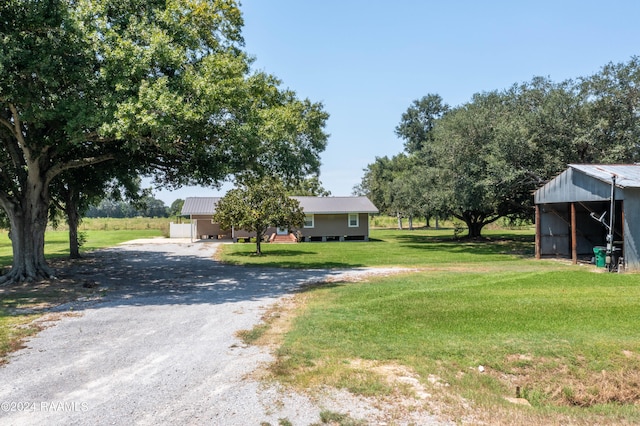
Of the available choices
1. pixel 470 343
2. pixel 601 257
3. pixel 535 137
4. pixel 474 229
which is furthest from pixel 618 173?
pixel 474 229

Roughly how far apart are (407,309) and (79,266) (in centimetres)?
1513

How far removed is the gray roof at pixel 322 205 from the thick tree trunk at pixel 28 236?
2070cm

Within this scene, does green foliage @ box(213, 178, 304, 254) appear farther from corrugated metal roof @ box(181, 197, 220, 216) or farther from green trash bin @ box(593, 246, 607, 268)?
corrugated metal roof @ box(181, 197, 220, 216)

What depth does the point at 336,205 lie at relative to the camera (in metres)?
36.4

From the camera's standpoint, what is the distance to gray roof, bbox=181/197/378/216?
1399 inches

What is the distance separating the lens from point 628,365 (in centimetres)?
607

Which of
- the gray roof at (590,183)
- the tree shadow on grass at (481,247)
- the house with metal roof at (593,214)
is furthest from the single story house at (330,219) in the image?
the gray roof at (590,183)

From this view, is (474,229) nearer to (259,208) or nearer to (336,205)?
(336,205)

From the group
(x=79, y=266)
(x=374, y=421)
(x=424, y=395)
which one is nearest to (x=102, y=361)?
(x=374, y=421)

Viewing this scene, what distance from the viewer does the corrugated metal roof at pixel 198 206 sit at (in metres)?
37.4

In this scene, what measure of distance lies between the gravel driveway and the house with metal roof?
12.4 metres

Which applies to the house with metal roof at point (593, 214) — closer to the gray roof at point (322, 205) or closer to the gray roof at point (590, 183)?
the gray roof at point (590, 183)

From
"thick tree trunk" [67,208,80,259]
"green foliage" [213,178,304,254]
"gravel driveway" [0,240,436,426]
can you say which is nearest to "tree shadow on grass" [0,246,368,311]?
"gravel driveway" [0,240,436,426]

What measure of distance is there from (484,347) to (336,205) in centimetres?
2997
